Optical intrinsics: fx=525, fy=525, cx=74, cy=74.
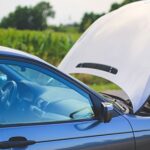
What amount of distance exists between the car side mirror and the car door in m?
0.06

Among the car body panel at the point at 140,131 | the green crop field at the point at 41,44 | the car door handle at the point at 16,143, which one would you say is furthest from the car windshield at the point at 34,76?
the green crop field at the point at 41,44

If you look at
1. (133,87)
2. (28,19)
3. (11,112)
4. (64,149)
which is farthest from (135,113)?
(28,19)

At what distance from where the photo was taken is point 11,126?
3.93 meters

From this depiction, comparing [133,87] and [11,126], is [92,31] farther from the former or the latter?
[11,126]

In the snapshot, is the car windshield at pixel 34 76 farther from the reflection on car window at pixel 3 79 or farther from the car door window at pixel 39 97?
the reflection on car window at pixel 3 79

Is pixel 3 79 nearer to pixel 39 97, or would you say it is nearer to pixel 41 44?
pixel 39 97

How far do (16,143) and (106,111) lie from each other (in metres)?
0.85

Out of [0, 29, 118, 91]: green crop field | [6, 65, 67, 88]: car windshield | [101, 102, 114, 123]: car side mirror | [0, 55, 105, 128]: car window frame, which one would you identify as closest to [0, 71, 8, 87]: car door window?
[6, 65, 67, 88]: car windshield

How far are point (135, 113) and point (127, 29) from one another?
3.56 ft

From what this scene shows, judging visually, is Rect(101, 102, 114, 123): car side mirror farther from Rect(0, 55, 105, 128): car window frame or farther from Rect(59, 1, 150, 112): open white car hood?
Rect(59, 1, 150, 112): open white car hood

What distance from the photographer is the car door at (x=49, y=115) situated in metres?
3.97

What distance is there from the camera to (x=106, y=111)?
4309 mm

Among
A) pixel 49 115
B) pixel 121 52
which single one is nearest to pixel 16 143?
pixel 49 115

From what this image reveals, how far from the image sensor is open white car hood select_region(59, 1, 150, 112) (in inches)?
194
